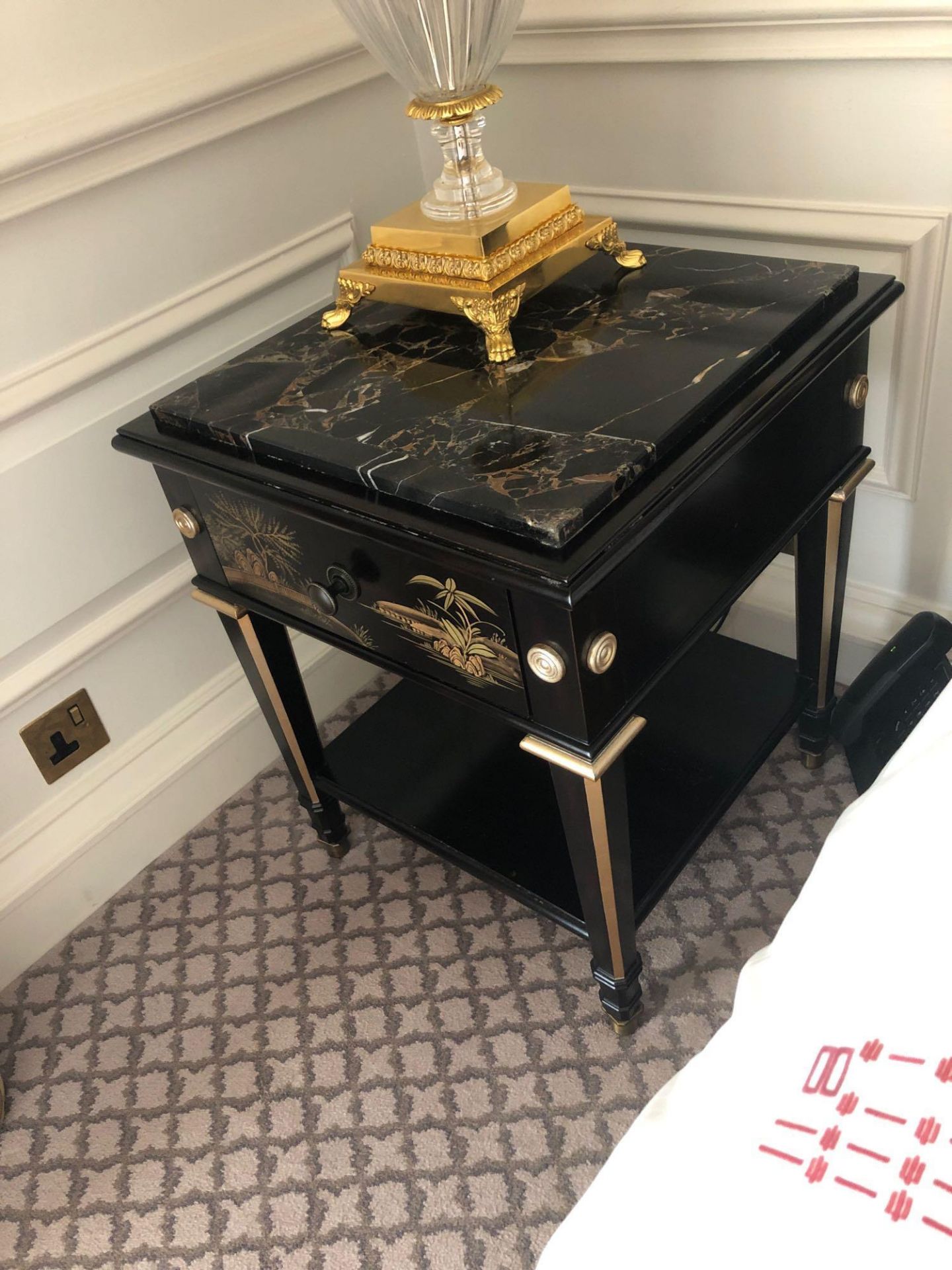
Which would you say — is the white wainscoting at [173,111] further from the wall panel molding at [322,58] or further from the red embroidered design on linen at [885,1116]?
the red embroidered design on linen at [885,1116]

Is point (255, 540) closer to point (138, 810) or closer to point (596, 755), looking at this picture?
point (596, 755)

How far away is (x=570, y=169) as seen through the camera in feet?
3.96

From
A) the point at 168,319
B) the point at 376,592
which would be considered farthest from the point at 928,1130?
the point at 168,319

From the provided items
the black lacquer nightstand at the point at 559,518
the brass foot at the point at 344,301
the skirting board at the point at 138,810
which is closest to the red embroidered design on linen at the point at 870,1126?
the black lacquer nightstand at the point at 559,518

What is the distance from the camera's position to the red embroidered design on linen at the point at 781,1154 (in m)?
0.38

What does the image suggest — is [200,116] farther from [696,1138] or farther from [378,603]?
[696,1138]

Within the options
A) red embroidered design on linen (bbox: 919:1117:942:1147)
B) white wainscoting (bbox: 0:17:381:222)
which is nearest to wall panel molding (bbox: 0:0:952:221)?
white wainscoting (bbox: 0:17:381:222)

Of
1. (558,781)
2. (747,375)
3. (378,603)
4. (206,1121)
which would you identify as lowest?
(206,1121)

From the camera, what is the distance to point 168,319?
43.2 inches

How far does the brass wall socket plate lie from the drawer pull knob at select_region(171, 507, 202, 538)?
0.31 meters

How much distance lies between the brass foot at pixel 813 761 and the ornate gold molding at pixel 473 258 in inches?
25.7

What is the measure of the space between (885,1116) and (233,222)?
1.06 metres

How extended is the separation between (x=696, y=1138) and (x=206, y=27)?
1.09m

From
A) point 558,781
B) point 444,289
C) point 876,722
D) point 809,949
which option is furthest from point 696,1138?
point 876,722
